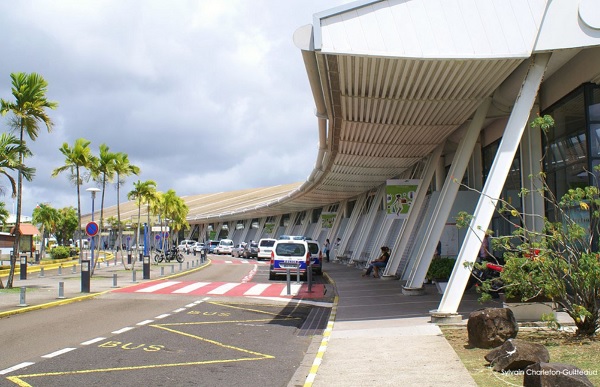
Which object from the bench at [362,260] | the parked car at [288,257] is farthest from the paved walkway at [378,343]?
the bench at [362,260]

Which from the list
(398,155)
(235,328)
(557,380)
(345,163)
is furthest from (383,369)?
(345,163)

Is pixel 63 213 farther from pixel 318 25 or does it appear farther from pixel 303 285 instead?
pixel 318 25

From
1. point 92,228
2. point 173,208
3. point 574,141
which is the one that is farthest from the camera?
point 173,208

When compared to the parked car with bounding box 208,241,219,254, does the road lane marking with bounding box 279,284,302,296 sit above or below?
below

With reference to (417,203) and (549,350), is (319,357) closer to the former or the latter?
(549,350)

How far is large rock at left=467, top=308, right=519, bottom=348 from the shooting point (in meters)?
8.93

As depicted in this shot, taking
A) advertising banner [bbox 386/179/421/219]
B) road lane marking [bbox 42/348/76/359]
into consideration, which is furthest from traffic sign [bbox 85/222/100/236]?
road lane marking [bbox 42/348/76/359]

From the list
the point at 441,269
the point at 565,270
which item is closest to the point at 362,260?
the point at 441,269

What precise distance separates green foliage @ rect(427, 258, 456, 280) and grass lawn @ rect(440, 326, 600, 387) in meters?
9.56

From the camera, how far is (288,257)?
27234 millimetres

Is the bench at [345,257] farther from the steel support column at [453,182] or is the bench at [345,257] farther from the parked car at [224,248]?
the steel support column at [453,182]

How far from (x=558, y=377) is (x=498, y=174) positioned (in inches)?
285

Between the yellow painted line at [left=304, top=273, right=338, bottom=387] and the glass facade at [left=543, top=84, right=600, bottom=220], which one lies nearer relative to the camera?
the yellow painted line at [left=304, top=273, right=338, bottom=387]

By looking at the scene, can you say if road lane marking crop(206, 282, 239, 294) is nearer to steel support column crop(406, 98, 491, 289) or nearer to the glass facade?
steel support column crop(406, 98, 491, 289)
